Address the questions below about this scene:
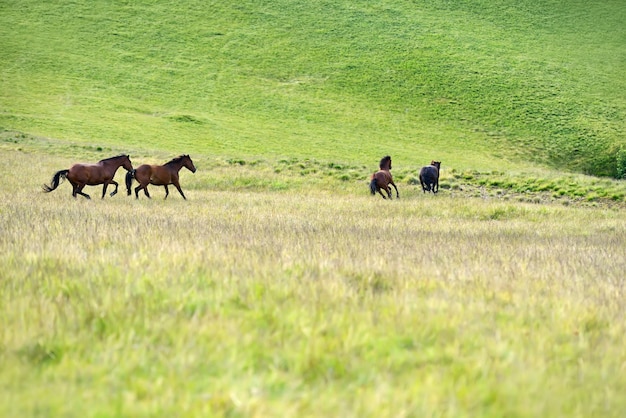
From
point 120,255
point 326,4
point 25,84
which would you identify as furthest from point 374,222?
point 326,4

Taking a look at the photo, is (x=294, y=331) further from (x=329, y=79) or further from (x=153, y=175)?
(x=329, y=79)

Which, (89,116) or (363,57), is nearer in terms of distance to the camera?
(89,116)

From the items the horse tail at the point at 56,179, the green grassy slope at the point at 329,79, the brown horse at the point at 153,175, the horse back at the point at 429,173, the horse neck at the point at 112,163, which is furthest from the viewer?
the green grassy slope at the point at 329,79

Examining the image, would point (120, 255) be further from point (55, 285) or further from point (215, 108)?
point (215, 108)

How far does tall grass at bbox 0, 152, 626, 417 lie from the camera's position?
3.39m

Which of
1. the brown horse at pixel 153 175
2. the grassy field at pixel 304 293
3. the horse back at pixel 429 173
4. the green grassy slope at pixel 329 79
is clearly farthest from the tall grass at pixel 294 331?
the green grassy slope at pixel 329 79

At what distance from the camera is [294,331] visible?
4270 mm

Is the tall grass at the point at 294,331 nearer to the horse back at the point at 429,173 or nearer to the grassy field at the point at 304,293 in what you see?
the grassy field at the point at 304,293

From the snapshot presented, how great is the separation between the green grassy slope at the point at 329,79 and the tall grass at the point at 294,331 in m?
39.6

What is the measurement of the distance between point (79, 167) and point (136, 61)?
203 ft

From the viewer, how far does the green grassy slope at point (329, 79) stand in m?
54.7

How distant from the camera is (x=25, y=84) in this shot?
6328 centimetres

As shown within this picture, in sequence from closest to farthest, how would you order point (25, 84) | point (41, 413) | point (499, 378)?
point (41, 413) → point (499, 378) → point (25, 84)

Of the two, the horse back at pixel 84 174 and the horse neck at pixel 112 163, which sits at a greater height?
the horse neck at pixel 112 163
